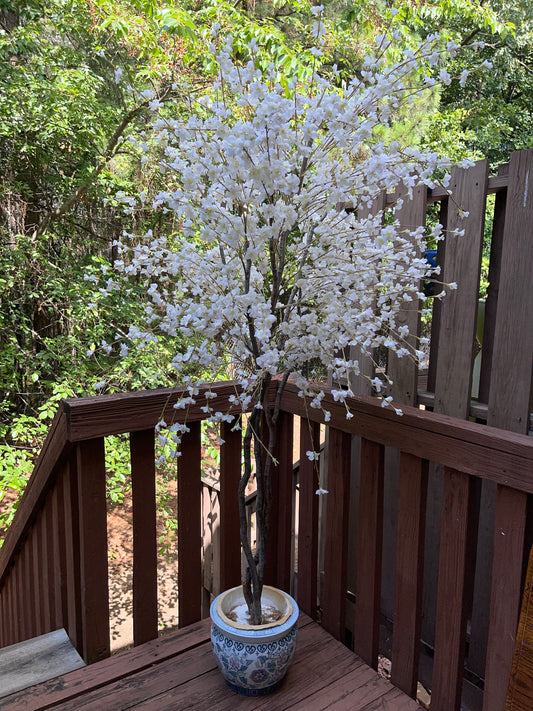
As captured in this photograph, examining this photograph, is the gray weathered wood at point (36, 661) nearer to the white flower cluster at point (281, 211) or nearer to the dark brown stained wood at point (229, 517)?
the dark brown stained wood at point (229, 517)

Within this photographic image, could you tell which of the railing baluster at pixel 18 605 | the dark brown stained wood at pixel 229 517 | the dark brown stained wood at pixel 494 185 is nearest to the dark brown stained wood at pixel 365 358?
the dark brown stained wood at pixel 494 185

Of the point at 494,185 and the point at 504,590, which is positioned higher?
the point at 494,185

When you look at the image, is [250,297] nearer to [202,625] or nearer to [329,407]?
[329,407]

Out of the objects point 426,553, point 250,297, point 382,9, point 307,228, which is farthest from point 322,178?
point 382,9

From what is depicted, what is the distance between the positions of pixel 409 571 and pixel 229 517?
592 millimetres

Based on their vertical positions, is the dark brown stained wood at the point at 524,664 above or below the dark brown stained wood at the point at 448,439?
below

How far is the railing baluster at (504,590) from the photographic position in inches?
40.4

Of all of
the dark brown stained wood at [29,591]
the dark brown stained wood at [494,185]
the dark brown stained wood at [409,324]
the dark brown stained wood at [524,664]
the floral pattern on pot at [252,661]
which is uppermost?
the dark brown stained wood at [494,185]

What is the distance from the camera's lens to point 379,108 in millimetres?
994

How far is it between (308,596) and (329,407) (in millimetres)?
642

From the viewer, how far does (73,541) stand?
136cm

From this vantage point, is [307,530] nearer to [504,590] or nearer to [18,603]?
[504,590]

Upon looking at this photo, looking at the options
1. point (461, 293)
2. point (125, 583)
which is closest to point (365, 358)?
point (461, 293)

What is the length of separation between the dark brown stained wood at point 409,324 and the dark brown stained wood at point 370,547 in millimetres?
299
